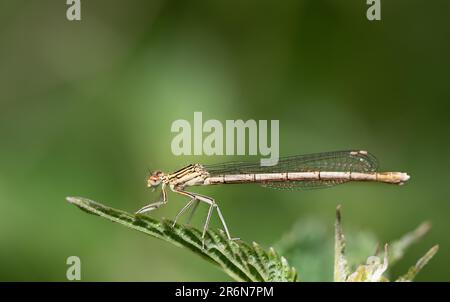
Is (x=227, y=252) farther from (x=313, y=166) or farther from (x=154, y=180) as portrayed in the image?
(x=313, y=166)

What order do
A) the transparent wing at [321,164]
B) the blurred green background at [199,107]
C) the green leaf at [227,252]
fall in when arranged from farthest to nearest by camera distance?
the blurred green background at [199,107], the transparent wing at [321,164], the green leaf at [227,252]

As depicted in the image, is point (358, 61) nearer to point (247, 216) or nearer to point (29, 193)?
point (247, 216)

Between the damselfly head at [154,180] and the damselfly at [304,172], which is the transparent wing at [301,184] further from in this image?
the damselfly head at [154,180]

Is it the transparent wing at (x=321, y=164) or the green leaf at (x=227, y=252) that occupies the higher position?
the transparent wing at (x=321, y=164)

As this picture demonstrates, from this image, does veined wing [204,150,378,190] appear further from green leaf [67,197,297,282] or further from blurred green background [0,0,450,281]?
green leaf [67,197,297,282]

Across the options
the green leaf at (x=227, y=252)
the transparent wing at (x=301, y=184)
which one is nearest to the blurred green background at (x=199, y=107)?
the transparent wing at (x=301, y=184)

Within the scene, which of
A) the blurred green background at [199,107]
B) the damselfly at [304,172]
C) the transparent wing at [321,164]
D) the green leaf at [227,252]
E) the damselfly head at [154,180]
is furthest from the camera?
the blurred green background at [199,107]

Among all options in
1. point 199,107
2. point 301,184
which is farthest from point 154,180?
point 199,107
